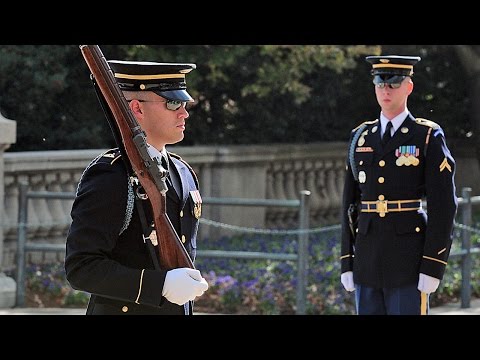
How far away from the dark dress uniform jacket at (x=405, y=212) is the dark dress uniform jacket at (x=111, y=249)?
2291 mm

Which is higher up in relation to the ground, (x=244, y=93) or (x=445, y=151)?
(x=244, y=93)

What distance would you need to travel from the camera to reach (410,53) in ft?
50.4

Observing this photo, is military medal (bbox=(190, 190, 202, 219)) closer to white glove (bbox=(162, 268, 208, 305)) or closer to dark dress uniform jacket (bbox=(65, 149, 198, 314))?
dark dress uniform jacket (bbox=(65, 149, 198, 314))

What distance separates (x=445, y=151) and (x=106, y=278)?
283cm

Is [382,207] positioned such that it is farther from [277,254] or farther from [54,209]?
[54,209]

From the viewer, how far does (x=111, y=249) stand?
4039 millimetres

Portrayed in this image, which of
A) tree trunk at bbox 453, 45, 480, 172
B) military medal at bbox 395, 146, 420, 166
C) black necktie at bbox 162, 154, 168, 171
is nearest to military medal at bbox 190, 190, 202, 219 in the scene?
black necktie at bbox 162, 154, 168, 171

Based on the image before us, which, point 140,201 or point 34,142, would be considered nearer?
point 140,201

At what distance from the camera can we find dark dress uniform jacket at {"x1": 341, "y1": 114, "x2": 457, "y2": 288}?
20.5 ft
